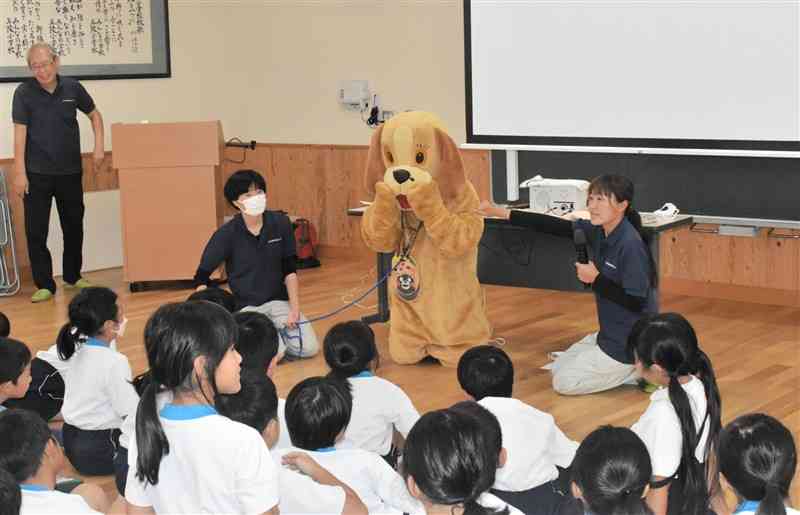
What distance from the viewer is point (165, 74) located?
25.3 ft

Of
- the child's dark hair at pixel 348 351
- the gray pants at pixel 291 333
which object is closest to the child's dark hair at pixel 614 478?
the child's dark hair at pixel 348 351

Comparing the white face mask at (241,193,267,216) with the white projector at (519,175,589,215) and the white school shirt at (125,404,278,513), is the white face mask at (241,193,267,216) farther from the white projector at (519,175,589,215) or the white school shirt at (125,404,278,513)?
the white school shirt at (125,404,278,513)

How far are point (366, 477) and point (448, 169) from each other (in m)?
2.55

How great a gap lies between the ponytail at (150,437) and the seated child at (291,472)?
1.50 ft

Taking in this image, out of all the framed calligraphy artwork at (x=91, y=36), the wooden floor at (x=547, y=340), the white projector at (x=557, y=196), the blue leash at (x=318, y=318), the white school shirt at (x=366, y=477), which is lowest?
the wooden floor at (x=547, y=340)

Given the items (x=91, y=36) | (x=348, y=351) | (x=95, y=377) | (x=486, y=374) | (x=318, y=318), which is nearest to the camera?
(x=486, y=374)

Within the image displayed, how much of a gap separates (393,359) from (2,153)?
3.26 metres

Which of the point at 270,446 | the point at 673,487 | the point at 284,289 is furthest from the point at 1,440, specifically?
the point at 284,289

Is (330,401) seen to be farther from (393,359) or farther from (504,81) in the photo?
(504,81)

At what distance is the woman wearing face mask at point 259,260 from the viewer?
15.9 feet

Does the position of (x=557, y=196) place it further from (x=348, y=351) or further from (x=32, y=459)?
(x=32, y=459)

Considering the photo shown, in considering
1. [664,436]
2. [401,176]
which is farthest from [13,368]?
[401,176]

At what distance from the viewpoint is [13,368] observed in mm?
3346

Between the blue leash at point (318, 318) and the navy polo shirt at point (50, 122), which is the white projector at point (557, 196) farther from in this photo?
the navy polo shirt at point (50, 122)
